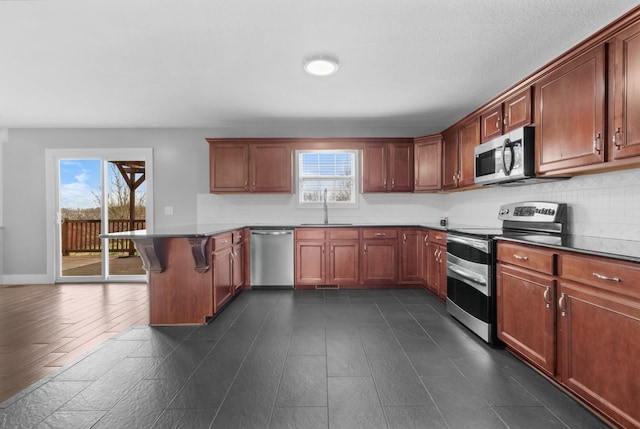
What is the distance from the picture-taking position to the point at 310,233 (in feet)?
14.4

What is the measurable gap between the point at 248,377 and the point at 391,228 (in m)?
2.88

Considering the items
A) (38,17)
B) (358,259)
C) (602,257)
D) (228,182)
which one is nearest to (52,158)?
(228,182)

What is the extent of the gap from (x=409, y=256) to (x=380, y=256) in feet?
1.32

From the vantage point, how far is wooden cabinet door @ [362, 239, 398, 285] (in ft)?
14.4

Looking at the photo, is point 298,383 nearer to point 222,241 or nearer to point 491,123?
point 222,241

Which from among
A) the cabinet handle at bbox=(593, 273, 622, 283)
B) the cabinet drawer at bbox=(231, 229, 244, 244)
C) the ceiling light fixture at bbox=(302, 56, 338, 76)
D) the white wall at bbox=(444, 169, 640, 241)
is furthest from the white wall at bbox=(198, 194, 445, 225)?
the cabinet handle at bbox=(593, 273, 622, 283)

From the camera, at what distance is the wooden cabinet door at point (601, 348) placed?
1448 millimetres

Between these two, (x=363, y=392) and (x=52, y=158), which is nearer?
(x=363, y=392)

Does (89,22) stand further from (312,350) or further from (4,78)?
(312,350)

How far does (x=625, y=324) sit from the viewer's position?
1.47m

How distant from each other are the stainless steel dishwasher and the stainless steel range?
2100 millimetres

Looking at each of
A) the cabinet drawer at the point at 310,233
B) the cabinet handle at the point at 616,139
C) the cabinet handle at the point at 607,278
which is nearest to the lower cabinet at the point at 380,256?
the cabinet drawer at the point at 310,233

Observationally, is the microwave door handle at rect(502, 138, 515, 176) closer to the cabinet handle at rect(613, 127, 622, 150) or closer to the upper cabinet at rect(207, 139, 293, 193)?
the cabinet handle at rect(613, 127, 622, 150)

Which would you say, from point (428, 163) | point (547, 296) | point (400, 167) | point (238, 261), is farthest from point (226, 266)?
point (428, 163)
